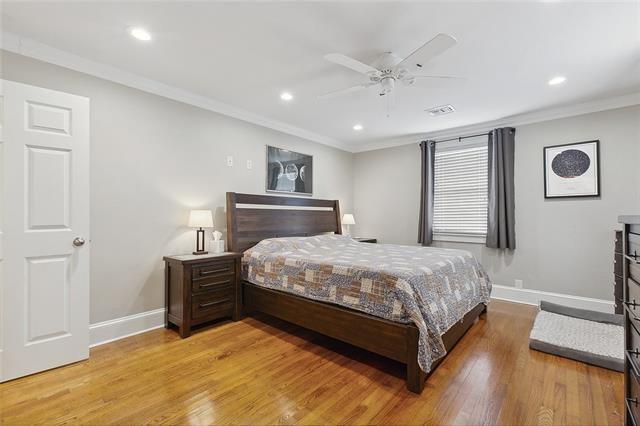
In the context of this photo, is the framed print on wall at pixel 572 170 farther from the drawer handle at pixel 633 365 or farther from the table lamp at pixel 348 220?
the drawer handle at pixel 633 365

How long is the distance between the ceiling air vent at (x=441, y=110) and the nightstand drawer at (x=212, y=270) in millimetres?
3175

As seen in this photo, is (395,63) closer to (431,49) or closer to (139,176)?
(431,49)

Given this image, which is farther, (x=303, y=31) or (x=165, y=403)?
(x=303, y=31)

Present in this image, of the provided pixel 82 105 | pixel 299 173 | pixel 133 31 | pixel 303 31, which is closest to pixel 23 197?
pixel 82 105

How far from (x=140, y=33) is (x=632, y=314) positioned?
349 cm

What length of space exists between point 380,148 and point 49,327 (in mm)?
5094

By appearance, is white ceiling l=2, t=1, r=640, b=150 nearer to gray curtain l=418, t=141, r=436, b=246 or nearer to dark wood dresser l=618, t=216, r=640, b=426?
gray curtain l=418, t=141, r=436, b=246

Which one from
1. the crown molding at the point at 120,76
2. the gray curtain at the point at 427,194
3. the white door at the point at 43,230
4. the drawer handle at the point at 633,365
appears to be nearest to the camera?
the drawer handle at the point at 633,365

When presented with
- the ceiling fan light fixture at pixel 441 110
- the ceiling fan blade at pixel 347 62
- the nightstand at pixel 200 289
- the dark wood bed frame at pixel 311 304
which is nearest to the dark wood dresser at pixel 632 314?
the dark wood bed frame at pixel 311 304

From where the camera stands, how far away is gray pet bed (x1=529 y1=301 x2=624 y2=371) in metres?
2.31

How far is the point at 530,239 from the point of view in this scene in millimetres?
4004

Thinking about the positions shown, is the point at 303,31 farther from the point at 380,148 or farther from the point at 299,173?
the point at 380,148

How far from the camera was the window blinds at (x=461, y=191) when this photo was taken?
4.42 meters

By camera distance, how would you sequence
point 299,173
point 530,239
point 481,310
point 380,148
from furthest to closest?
point 380,148
point 299,173
point 530,239
point 481,310
